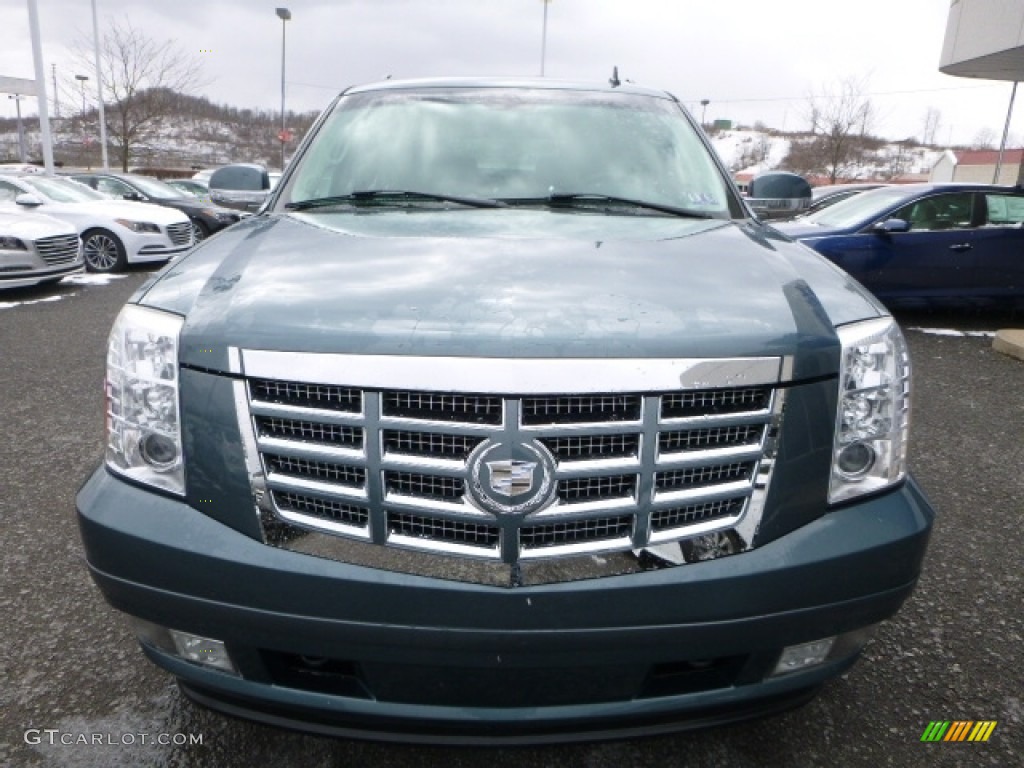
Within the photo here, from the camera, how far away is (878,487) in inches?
63.9

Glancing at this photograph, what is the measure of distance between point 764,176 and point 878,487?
2.11 m

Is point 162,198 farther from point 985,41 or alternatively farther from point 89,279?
point 985,41

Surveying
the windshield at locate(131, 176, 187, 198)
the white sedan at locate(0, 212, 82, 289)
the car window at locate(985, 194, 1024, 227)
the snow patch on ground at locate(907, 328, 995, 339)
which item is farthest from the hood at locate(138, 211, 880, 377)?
the windshield at locate(131, 176, 187, 198)

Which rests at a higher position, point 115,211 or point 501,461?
point 501,461

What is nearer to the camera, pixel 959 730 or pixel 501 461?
pixel 501 461

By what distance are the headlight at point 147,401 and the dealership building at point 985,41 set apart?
13.2m

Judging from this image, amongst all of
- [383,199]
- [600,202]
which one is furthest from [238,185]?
[600,202]

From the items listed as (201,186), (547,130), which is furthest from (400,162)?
(201,186)

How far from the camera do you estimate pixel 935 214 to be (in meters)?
7.89

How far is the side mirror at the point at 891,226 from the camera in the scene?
7.57m

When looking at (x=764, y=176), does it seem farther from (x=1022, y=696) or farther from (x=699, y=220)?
(x=1022, y=696)

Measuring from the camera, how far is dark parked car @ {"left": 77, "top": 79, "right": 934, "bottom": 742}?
1.40 meters

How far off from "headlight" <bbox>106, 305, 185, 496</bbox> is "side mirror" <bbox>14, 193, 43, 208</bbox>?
10.2 metres

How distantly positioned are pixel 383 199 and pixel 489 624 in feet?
5.11
